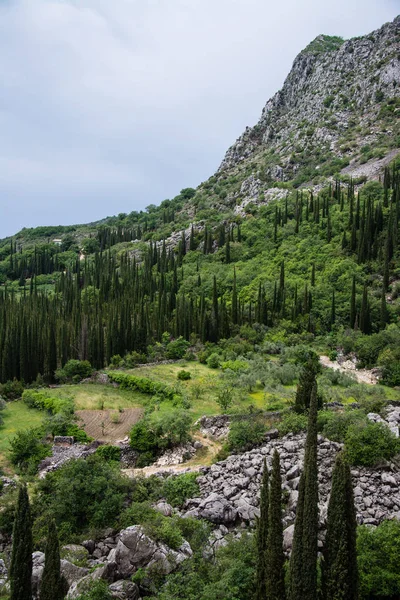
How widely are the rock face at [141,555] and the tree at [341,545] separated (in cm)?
493

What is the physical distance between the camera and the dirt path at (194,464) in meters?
22.5

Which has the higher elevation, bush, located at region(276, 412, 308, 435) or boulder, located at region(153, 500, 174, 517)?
bush, located at region(276, 412, 308, 435)

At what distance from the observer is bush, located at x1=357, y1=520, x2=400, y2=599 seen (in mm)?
13406

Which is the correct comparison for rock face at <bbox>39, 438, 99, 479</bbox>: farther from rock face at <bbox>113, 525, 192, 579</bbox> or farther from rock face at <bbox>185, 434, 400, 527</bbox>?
rock face at <bbox>113, 525, 192, 579</bbox>

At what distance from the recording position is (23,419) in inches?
1211

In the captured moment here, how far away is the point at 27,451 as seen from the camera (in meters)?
23.9

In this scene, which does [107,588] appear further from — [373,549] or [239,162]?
[239,162]

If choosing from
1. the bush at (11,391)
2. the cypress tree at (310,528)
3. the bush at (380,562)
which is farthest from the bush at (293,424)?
the bush at (11,391)

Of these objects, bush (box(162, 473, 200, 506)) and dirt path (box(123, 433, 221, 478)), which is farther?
dirt path (box(123, 433, 221, 478))

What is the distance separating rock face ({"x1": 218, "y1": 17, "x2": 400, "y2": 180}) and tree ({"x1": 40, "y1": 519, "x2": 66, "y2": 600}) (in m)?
97.7

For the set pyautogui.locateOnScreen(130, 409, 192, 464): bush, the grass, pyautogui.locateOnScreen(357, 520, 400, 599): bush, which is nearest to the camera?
pyautogui.locateOnScreen(357, 520, 400, 599): bush

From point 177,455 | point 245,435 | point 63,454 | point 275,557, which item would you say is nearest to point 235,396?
point 177,455

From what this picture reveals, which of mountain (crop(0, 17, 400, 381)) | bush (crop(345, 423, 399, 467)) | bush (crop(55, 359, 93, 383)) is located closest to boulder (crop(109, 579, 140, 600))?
bush (crop(345, 423, 399, 467))

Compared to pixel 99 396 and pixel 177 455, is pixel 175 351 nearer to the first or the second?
pixel 99 396
